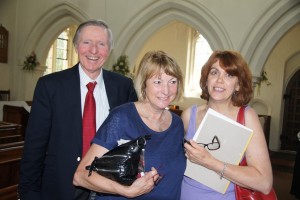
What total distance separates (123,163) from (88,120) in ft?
2.20

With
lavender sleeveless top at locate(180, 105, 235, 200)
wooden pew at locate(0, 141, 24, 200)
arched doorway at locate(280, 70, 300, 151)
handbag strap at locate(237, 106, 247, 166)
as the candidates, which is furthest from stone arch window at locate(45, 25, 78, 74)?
handbag strap at locate(237, 106, 247, 166)

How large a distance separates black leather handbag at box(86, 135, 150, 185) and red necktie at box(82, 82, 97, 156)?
1.75 ft

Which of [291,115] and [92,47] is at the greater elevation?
[92,47]

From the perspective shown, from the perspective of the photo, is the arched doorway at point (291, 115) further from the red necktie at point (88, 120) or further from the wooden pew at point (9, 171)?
the red necktie at point (88, 120)

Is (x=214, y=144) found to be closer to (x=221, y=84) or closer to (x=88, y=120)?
(x=221, y=84)

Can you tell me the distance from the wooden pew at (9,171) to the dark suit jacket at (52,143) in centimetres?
147

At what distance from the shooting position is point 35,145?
1.70 meters

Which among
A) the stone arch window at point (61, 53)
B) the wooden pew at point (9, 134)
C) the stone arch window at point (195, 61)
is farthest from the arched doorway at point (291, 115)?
the stone arch window at point (61, 53)

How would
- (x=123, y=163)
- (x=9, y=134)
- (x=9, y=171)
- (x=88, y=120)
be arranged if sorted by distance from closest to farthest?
(x=123, y=163) < (x=88, y=120) < (x=9, y=171) < (x=9, y=134)

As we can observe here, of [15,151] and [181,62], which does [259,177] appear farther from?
[181,62]

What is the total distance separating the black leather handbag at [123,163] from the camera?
1.23 meters

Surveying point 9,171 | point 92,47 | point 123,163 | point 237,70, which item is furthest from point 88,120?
point 9,171

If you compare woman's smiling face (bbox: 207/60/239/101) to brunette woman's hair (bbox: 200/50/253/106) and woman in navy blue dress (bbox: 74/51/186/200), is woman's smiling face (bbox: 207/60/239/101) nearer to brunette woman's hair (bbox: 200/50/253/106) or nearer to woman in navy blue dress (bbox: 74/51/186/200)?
brunette woman's hair (bbox: 200/50/253/106)

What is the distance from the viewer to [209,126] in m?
1.67
